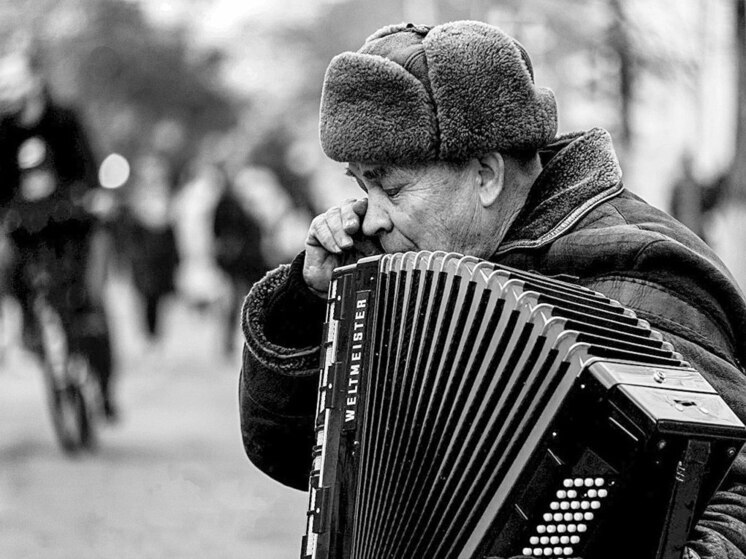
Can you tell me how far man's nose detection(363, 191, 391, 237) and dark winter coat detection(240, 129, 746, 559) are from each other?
0.23 m

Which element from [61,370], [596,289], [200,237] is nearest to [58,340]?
[61,370]

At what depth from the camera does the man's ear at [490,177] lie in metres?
2.90

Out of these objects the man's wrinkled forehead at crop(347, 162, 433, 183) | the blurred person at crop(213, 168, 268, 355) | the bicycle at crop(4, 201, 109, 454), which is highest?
the man's wrinkled forehead at crop(347, 162, 433, 183)

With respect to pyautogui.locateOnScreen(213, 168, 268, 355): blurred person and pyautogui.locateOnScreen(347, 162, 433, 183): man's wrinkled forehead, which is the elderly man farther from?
pyautogui.locateOnScreen(213, 168, 268, 355): blurred person

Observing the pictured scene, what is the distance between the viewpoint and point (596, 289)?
268 centimetres

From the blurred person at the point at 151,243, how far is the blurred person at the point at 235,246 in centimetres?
116

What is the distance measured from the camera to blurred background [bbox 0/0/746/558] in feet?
24.5

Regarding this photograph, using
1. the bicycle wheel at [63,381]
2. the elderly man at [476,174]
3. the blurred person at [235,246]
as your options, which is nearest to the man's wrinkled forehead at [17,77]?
the bicycle wheel at [63,381]

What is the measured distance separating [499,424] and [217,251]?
14082mm

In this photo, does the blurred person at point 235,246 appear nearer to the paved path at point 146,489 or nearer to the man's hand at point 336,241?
the paved path at point 146,489

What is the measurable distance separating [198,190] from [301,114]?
115 feet

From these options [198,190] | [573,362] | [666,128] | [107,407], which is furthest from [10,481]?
[666,128]

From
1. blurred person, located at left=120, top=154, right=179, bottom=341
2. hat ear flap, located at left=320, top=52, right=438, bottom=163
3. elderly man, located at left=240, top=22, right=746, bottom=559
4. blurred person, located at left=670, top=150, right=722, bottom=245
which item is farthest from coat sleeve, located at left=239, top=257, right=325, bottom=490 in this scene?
blurred person, located at left=120, top=154, right=179, bottom=341

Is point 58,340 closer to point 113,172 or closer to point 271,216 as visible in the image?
point 113,172
